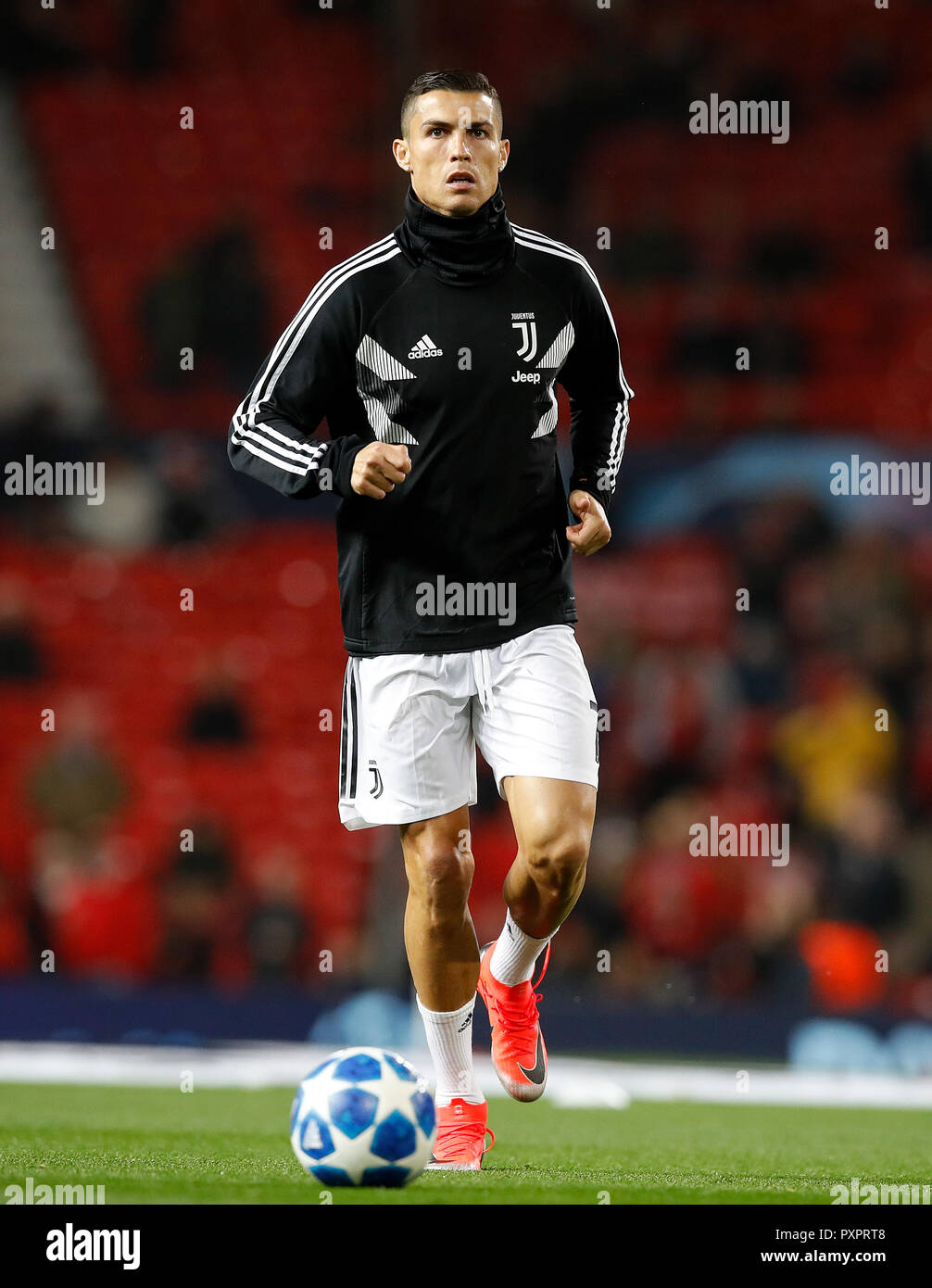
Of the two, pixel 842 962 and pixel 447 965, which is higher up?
pixel 447 965

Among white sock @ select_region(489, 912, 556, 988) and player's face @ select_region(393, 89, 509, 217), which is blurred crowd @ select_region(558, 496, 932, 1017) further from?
player's face @ select_region(393, 89, 509, 217)

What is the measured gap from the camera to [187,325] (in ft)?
42.0

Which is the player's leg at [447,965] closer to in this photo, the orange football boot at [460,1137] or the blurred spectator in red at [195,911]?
the orange football boot at [460,1137]

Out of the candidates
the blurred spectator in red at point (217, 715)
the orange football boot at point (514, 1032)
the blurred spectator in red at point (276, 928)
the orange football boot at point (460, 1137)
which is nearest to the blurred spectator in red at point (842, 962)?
the blurred spectator in red at point (276, 928)

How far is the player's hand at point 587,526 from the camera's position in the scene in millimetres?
4555

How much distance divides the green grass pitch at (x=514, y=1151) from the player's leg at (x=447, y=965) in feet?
0.41

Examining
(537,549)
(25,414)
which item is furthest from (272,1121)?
(25,414)

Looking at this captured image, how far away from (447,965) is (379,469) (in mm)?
1279

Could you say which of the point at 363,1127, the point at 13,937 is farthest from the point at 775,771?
the point at 363,1127

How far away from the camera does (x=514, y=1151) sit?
5.04 m

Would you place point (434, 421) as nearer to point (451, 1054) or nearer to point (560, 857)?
point (560, 857)

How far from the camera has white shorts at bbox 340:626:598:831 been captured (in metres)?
4.41

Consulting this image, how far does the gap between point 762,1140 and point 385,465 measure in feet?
9.07

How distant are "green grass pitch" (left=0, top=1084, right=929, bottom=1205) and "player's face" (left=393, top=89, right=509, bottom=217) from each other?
2.38 meters
